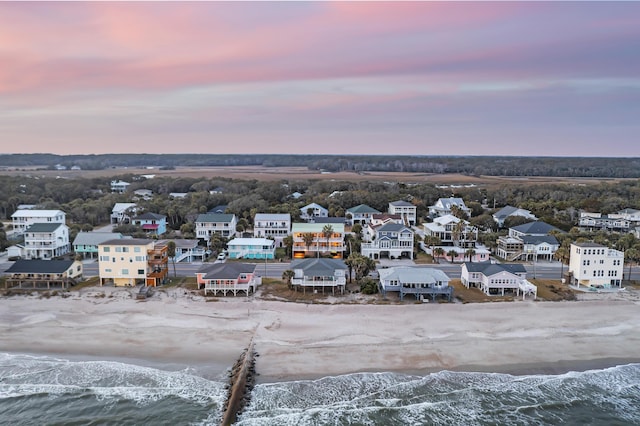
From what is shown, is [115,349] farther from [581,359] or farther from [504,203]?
[504,203]

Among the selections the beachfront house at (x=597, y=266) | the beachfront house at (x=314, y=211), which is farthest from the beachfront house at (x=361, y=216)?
the beachfront house at (x=597, y=266)

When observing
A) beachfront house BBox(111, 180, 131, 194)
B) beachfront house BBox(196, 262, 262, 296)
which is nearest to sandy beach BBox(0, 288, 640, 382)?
beachfront house BBox(196, 262, 262, 296)

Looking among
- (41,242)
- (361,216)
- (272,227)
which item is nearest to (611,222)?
(361,216)

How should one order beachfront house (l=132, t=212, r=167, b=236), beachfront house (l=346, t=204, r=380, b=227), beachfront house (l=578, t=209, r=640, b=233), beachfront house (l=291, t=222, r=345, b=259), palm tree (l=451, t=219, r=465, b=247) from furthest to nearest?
beachfront house (l=346, t=204, r=380, b=227)
beachfront house (l=578, t=209, r=640, b=233)
beachfront house (l=132, t=212, r=167, b=236)
palm tree (l=451, t=219, r=465, b=247)
beachfront house (l=291, t=222, r=345, b=259)

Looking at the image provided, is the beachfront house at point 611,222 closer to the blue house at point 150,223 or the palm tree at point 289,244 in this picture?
the palm tree at point 289,244

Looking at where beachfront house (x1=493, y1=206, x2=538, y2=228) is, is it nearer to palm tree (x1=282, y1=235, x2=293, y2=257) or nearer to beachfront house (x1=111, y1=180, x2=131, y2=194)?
palm tree (x1=282, y1=235, x2=293, y2=257)

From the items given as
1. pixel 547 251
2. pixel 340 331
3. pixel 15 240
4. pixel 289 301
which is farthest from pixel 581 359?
pixel 15 240

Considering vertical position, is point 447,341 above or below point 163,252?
below
